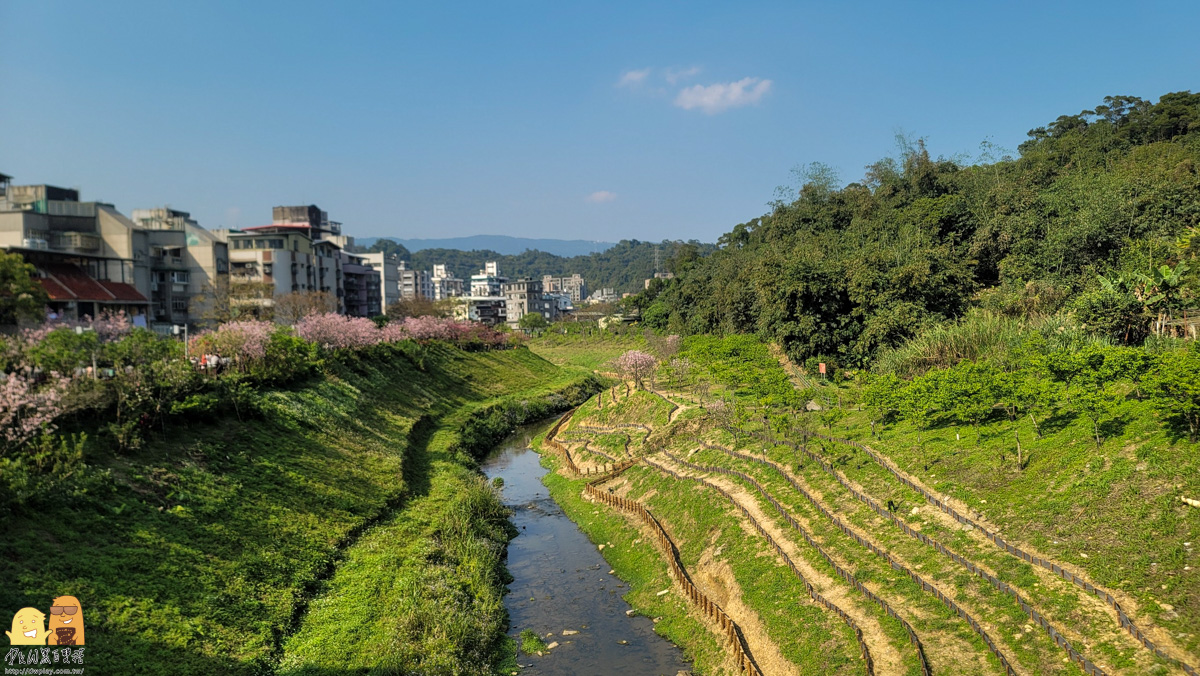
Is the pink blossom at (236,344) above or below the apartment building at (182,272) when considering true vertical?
below

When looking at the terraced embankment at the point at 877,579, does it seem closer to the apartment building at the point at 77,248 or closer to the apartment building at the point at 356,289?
the apartment building at the point at 77,248

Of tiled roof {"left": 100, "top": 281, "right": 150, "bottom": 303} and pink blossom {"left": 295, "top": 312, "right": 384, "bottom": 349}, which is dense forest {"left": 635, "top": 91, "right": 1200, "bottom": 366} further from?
tiled roof {"left": 100, "top": 281, "right": 150, "bottom": 303}

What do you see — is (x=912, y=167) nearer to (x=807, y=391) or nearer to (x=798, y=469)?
(x=807, y=391)

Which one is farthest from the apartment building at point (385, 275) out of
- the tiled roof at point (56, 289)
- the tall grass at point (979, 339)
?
the tall grass at point (979, 339)

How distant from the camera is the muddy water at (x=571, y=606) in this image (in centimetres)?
2161

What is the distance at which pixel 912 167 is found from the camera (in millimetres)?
77500

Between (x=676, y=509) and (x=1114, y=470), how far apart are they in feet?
54.3

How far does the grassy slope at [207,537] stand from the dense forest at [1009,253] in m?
30.9

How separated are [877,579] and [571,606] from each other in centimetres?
1074

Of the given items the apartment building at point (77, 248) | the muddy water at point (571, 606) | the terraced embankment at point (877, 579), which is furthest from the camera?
the apartment building at point (77, 248)

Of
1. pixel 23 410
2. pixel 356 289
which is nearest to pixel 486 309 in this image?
pixel 356 289

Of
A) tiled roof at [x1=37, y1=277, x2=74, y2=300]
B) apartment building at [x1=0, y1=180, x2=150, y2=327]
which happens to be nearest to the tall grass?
apartment building at [x1=0, y1=180, x2=150, y2=327]

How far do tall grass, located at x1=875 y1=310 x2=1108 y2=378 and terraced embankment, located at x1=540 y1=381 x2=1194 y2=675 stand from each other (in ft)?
33.5

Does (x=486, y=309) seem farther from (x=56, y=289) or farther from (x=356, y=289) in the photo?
(x=56, y=289)
